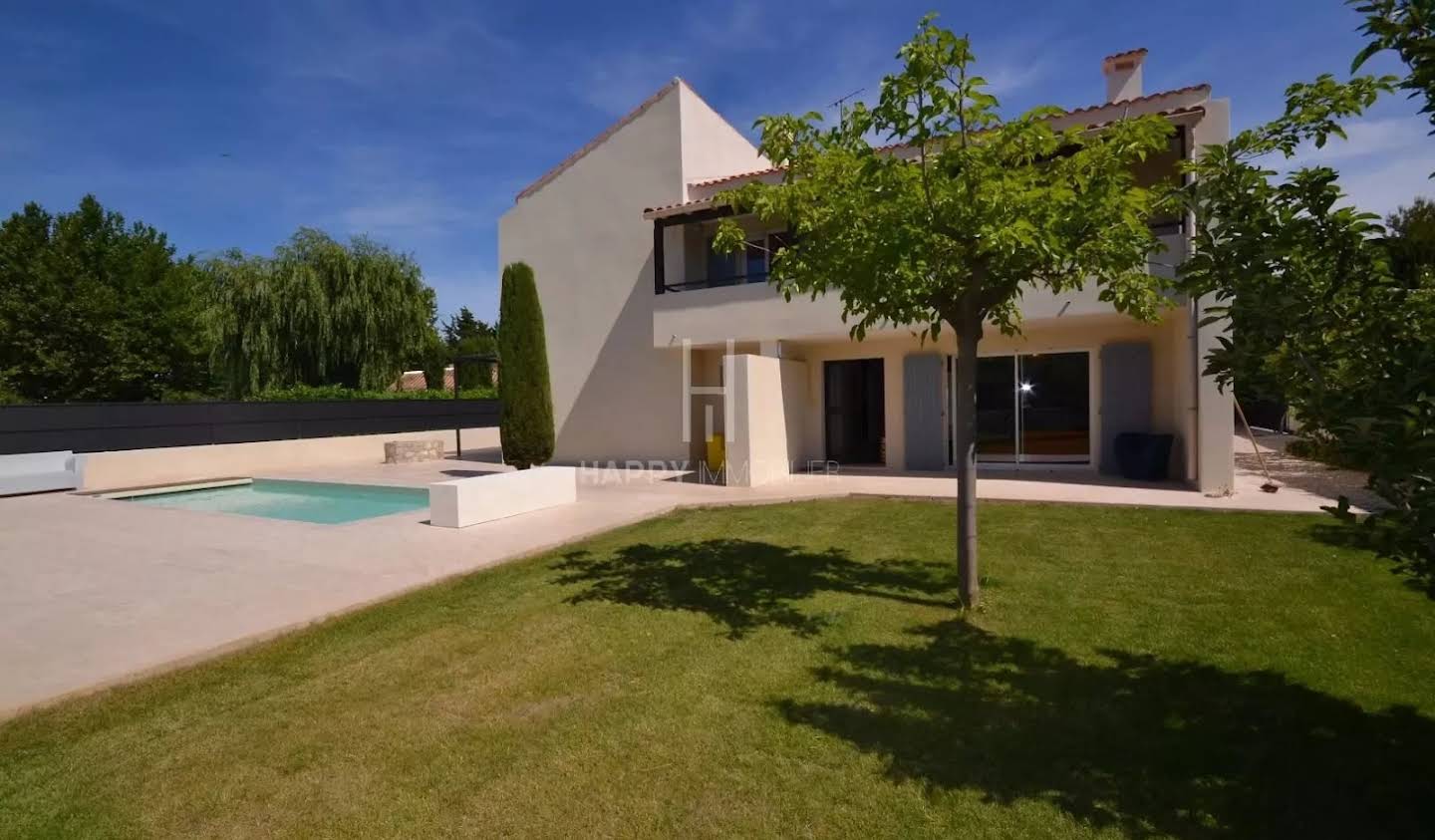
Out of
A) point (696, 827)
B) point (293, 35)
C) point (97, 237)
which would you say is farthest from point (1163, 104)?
point (97, 237)

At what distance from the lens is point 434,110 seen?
16.1m

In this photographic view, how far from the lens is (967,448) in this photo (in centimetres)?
583

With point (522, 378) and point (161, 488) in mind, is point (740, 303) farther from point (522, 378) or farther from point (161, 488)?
point (161, 488)

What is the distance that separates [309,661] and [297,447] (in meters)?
17.9

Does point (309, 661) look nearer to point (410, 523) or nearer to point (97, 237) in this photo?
point (410, 523)

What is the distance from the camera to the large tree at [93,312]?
1202 inches

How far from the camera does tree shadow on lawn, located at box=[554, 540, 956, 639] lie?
5988 mm

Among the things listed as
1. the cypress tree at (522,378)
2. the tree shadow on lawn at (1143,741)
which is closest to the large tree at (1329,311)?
the tree shadow on lawn at (1143,741)

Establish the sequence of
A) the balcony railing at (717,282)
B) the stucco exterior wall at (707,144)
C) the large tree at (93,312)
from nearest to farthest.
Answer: the balcony railing at (717,282) < the stucco exterior wall at (707,144) < the large tree at (93,312)

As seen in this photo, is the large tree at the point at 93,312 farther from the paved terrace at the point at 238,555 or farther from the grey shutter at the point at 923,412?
the grey shutter at the point at 923,412

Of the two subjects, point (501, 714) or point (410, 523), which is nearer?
point (501, 714)

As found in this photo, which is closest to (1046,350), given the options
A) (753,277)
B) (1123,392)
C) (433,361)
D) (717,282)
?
(1123,392)

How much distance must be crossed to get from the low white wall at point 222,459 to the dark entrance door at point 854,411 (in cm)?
1441

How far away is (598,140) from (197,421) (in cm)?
1288
